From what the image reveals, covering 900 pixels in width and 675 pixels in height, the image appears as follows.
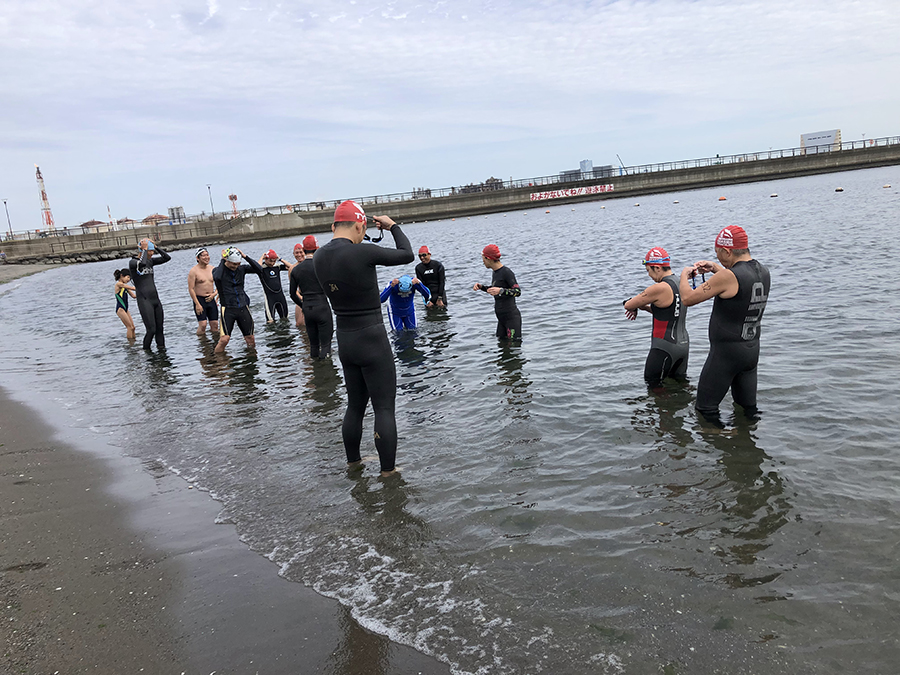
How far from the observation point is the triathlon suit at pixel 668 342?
713 cm

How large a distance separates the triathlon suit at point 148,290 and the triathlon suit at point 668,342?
1005 cm

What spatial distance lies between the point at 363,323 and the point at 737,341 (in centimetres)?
363

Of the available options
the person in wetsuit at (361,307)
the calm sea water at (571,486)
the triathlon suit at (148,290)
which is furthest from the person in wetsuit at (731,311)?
the triathlon suit at (148,290)

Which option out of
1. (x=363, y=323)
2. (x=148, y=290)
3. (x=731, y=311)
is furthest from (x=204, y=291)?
(x=731, y=311)

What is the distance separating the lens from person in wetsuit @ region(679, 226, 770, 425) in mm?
5617

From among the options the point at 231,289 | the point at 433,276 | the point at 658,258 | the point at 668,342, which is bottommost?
the point at 668,342

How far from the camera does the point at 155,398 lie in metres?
9.68

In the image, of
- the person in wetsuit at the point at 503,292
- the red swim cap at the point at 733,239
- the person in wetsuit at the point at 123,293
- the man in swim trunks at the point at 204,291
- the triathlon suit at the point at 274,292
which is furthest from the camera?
the triathlon suit at the point at 274,292

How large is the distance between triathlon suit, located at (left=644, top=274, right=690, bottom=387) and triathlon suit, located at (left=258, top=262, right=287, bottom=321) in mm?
9971

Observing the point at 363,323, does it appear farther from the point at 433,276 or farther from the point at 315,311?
the point at 433,276

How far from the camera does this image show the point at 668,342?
7.38m

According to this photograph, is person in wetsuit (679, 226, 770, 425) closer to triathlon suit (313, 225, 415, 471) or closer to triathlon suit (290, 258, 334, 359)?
triathlon suit (313, 225, 415, 471)

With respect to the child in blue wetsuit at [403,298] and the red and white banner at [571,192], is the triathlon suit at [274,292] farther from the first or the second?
the red and white banner at [571,192]

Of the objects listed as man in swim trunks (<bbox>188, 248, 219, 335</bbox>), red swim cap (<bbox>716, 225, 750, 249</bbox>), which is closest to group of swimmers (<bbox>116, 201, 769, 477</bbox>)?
red swim cap (<bbox>716, 225, 750, 249</bbox>)
